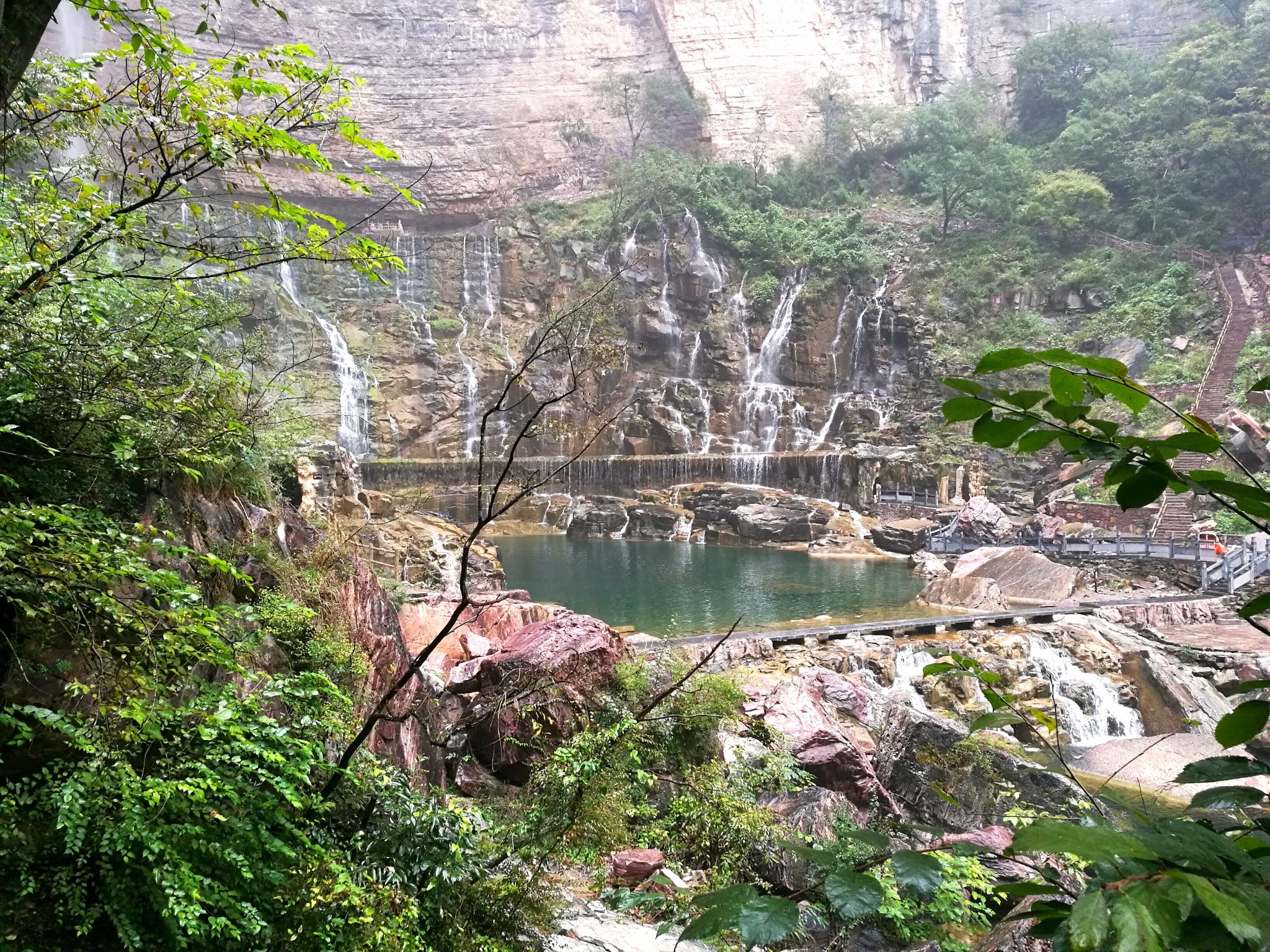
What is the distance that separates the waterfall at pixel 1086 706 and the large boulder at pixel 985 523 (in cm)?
895

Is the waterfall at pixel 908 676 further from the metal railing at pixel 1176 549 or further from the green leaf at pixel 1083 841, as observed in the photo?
the green leaf at pixel 1083 841

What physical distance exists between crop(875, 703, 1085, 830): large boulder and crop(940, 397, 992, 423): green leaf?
5319mm

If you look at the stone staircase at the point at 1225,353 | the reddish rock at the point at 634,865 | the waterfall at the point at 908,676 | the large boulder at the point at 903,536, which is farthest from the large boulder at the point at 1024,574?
the reddish rock at the point at 634,865

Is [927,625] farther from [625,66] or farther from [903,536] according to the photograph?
[625,66]

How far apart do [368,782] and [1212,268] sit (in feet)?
104

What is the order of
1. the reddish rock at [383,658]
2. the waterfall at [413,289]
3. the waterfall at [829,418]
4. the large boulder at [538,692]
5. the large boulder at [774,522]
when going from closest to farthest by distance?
the reddish rock at [383,658]
the large boulder at [538,692]
the large boulder at [774,522]
the waterfall at [829,418]
the waterfall at [413,289]

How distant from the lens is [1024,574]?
1459cm

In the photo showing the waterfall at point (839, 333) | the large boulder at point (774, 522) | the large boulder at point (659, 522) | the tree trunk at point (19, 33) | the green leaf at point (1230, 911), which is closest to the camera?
the green leaf at point (1230, 911)

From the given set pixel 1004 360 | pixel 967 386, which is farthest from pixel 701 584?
pixel 1004 360

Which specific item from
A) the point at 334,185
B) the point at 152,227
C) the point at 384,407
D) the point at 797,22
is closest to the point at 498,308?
the point at 384,407

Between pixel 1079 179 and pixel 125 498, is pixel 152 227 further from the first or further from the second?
pixel 1079 179

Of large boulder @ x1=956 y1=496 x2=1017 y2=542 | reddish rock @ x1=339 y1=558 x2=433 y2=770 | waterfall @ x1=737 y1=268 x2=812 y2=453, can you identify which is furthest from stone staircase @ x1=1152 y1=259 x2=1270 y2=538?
reddish rock @ x1=339 y1=558 x2=433 y2=770

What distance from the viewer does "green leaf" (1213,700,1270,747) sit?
27.5 inches

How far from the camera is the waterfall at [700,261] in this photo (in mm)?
29531
